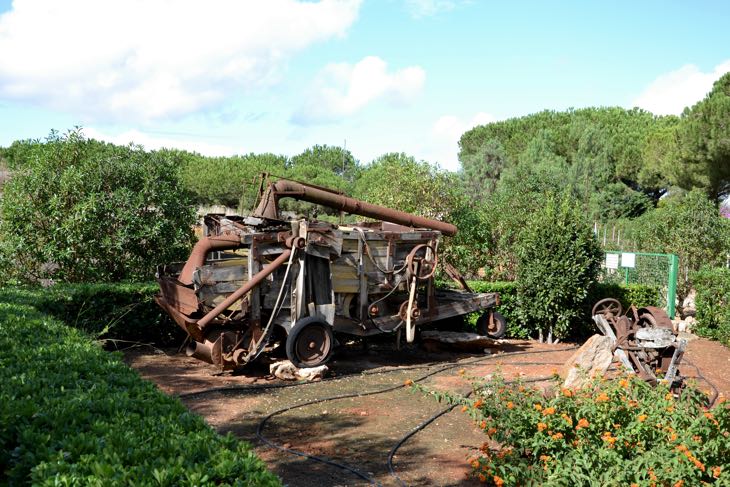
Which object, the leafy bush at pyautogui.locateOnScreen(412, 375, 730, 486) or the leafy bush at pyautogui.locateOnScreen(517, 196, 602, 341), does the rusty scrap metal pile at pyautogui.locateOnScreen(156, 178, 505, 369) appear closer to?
the leafy bush at pyautogui.locateOnScreen(517, 196, 602, 341)

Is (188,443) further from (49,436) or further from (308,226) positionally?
(308,226)

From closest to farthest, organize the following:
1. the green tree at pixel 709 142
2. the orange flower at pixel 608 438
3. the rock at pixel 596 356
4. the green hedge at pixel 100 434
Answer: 1. the green hedge at pixel 100 434
2. the orange flower at pixel 608 438
3. the rock at pixel 596 356
4. the green tree at pixel 709 142

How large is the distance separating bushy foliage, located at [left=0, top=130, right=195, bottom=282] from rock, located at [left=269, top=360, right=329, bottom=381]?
15.3 ft

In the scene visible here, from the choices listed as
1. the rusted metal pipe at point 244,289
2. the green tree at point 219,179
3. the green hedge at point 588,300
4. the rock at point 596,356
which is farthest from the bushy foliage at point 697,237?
the green tree at point 219,179

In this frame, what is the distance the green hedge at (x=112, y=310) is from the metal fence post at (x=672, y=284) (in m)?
11.3

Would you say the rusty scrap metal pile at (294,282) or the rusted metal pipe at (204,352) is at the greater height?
the rusty scrap metal pile at (294,282)

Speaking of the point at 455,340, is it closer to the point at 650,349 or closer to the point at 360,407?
the point at 650,349

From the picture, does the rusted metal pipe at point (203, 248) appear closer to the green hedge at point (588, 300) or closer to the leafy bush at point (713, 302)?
the green hedge at point (588, 300)

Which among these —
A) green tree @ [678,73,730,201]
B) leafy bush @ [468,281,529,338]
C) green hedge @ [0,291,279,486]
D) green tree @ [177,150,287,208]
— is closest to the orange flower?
green hedge @ [0,291,279,486]

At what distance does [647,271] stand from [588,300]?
3.52 m

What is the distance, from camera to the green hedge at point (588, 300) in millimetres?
13977

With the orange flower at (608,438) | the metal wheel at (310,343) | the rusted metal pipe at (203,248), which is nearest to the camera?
the orange flower at (608,438)

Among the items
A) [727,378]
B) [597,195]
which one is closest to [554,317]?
[727,378]

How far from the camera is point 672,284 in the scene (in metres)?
15.9
